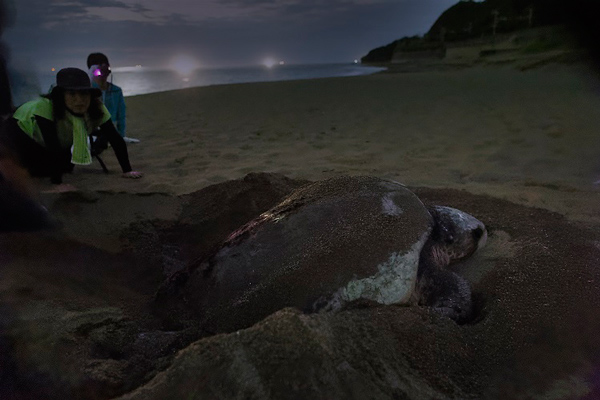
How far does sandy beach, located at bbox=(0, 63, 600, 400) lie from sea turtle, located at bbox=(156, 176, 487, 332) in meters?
0.12

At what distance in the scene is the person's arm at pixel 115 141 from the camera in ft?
11.3

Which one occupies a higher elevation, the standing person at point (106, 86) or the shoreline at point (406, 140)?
the standing person at point (106, 86)

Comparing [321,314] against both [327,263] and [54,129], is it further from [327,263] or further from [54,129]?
[54,129]

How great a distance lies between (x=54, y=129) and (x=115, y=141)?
0.49 m

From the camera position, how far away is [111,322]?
1.60m

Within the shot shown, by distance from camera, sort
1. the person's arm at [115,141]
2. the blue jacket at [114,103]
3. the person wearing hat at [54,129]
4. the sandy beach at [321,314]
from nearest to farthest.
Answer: the sandy beach at [321,314] → the person wearing hat at [54,129] → the person's arm at [115,141] → the blue jacket at [114,103]

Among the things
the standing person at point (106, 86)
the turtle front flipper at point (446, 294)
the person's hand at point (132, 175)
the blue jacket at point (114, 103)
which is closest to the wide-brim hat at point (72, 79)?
the person's hand at point (132, 175)

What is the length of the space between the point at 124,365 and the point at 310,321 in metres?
0.65

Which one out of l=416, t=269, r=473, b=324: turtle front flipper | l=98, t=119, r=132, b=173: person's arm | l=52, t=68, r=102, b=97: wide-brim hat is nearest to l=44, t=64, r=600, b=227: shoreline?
l=98, t=119, r=132, b=173: person's arm

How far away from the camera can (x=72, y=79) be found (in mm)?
2877

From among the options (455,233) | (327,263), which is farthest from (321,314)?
(455,233)

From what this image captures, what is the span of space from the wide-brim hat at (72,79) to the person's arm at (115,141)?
535 millimetres

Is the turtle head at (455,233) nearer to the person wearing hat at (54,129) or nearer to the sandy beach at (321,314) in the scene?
the sandy beach at (321,314)

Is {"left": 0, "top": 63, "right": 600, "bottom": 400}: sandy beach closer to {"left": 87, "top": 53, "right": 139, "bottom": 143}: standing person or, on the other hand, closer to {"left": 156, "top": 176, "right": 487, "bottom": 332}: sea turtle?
{"left": 156, "top": 176, "right": 487, "bottom": 332}: sea turtle
